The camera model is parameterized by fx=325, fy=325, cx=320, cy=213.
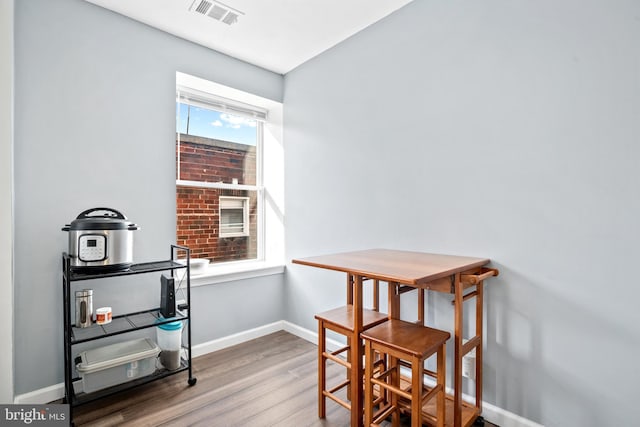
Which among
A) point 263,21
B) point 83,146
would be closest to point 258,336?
point 83,146

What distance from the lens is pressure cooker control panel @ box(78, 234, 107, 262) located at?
1808mm

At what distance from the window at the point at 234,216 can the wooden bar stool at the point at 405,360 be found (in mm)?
1925

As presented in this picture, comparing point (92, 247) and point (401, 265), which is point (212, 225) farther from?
point (401, 265)

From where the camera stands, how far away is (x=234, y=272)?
2838 millimetres

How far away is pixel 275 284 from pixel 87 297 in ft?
5.19

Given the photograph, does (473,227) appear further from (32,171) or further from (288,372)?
(32,171)

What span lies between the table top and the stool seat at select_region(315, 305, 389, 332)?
33 centimetres

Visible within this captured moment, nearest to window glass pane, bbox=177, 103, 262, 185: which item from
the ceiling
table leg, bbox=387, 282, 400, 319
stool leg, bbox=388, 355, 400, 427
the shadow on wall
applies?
the ceiling

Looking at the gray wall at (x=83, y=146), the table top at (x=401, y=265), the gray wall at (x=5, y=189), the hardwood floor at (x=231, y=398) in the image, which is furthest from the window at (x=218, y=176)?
the table top at (x=401, y=265)

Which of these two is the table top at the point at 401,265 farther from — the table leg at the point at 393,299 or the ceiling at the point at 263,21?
the ceiling at the point at 263,21

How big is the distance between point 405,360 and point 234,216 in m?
2.20

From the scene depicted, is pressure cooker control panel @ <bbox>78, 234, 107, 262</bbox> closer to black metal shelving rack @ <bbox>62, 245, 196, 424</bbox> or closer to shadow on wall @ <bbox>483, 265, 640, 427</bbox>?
black metal shelving rack @ <bbox>62, 245, 196, 424</bbox>

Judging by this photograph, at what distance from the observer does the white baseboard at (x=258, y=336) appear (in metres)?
1.73

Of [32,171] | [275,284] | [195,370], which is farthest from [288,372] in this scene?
[32,171]
